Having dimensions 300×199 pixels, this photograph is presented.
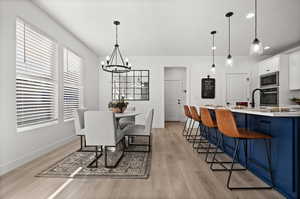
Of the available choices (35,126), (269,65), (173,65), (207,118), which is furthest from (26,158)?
(269,65)

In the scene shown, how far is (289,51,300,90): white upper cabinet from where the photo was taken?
4.62 meters

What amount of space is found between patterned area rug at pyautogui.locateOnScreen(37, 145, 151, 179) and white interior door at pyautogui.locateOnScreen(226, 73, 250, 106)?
4423mm

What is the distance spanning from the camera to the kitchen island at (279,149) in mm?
1603

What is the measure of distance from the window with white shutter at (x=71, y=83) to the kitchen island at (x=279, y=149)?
380cm

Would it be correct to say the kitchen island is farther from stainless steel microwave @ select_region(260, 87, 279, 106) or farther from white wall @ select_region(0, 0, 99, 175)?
stainless steel microwave @ select_region(260, 87, 279, 106)

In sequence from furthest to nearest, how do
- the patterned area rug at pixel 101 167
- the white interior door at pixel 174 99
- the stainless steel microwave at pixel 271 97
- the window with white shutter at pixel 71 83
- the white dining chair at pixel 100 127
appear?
the white interior door at pixel 174 99 → the stainless steel microwave at pixel 271 97 → the window with white shutter at pixel 71 83 → the white dining chair at pixel 100 127 → the patterned area rug at pixel 101 167

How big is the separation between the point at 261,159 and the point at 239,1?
2.44 meters

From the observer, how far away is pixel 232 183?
201 centimetres

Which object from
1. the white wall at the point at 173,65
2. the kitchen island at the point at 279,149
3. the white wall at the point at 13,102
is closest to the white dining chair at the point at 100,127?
the white wall at the point at 13,102

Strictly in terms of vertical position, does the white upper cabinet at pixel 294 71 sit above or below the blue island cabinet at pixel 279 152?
above

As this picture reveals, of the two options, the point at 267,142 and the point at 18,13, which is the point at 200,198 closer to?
the point at 267,142

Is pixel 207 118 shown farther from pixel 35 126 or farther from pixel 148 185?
pixel 35 126

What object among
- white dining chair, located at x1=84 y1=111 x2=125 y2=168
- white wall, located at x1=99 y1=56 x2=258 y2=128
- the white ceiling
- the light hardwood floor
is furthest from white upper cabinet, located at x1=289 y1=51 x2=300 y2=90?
white dining chair, located at x1=84 y1=111 x2=125 y2=168

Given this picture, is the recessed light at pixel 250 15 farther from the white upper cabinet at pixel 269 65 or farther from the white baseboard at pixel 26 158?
the white baseboard at pixel 26 158
